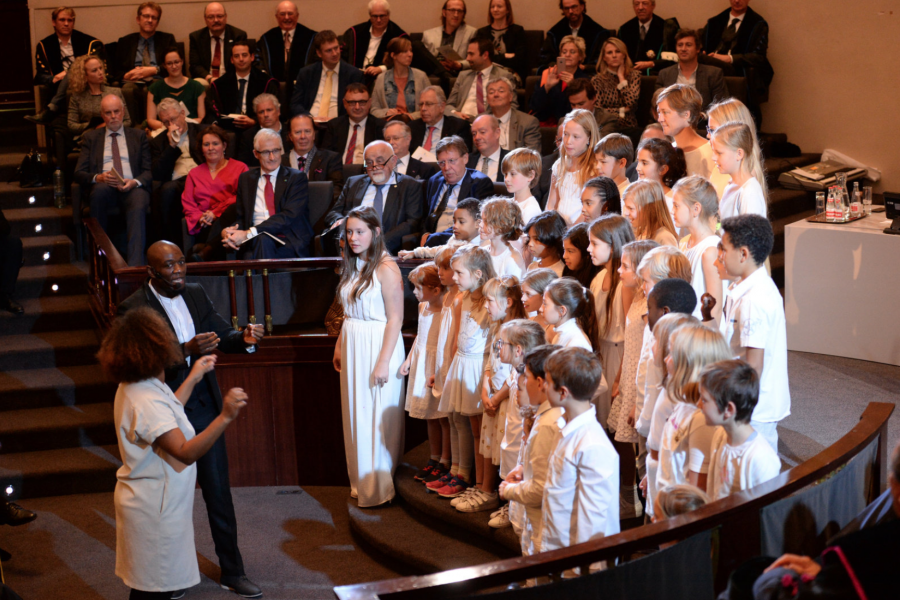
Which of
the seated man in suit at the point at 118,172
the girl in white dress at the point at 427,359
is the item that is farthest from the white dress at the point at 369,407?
the seated man in suit at the point at 118,172

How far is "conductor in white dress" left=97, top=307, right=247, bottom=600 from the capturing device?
121 inches

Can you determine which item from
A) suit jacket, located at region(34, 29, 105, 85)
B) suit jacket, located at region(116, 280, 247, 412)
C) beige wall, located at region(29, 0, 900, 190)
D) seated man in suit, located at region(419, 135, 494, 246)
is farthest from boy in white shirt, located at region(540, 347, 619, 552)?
suit jacket, located at region(34, 29, 105, 85)

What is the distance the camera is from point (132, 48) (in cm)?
841

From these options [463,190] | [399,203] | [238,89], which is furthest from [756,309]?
[238,89]

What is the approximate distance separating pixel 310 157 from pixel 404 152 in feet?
2.59

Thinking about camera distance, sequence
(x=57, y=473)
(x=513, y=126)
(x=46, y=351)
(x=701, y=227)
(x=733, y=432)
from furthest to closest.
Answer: (x=513, y=126) < (x=46, y=351) < (x=57, y=473) < (x=701, y=227) < (x=733, y=432)

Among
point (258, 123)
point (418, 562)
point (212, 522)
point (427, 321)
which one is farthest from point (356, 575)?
point (258, 123)

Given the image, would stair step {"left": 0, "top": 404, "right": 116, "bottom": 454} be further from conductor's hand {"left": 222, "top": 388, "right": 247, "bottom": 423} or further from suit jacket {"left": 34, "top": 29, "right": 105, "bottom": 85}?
suit jacket {"left": 34, "top": 29, "right": 105, "bottom": 85}

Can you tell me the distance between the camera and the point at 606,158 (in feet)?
15.0

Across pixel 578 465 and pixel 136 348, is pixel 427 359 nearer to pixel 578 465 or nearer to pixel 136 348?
pixel 136 348

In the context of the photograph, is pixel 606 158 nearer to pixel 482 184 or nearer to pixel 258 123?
pixel 482 184

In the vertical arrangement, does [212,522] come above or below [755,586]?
below

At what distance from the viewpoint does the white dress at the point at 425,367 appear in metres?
4.44

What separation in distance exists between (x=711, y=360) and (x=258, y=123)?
209 inches
